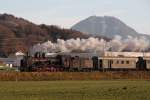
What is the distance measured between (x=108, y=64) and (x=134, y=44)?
52.4 m

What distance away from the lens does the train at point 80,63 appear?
368 ft

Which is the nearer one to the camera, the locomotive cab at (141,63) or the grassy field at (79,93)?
the grassy field at (79,93)

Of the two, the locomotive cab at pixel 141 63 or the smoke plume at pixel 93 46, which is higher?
the smoke plume at pixel 93 46

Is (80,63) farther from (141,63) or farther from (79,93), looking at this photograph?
(79,93)

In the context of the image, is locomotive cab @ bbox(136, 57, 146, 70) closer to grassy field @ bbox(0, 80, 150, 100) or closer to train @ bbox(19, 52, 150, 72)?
train @ bbox(19, 52, 150, 72)

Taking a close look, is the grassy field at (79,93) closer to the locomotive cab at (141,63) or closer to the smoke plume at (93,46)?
the locomotive cab at (141,63)

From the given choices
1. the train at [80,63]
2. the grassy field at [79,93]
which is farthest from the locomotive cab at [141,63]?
the grassy field at [79,93]

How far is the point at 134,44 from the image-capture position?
169m

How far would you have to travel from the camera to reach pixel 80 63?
117000 millimetres

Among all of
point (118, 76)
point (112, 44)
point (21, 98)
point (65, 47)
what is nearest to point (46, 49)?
point (65, 47)

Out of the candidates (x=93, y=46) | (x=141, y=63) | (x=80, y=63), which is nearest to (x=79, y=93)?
(x=80, y=63)

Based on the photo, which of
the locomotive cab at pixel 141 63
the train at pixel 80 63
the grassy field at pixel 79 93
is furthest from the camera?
the locomotive cab at pixel 141 63

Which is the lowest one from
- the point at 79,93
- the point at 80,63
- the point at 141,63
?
the point at 79,93

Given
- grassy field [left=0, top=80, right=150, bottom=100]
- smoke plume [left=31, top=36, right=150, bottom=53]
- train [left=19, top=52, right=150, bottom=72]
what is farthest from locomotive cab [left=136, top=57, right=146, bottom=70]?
grassy field [left=0, top=80, right=150, bottom=100]
